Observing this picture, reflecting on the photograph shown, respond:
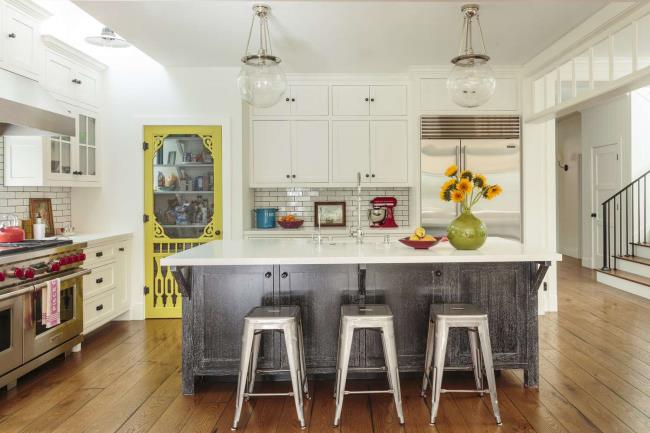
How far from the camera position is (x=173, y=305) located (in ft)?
17.0

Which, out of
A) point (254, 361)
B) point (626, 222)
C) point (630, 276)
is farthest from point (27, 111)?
point (626, 222)

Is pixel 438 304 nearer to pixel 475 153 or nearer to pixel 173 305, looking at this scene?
pixel 475 153

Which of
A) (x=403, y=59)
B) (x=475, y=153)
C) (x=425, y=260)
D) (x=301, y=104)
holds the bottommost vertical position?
(x=425, y=260)

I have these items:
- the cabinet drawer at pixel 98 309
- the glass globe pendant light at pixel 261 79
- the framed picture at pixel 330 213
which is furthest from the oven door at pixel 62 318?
the framed picture at pixel 330 213

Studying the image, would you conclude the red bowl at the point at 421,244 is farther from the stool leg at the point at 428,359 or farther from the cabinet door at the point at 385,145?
the cabinet door at the point at 385,145

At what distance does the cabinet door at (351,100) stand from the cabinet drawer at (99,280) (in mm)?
2933

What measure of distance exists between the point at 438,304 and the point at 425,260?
0.43 metres

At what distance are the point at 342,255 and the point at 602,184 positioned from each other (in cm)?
736

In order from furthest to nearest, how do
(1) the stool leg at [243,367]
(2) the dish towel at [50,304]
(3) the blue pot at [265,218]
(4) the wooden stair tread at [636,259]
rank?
(4) the wooden stair tread at [636,259] < (3) the blue pot at [265,218] < (2) the dish towel at [50,304] < (1) the stool leg at [243,367]

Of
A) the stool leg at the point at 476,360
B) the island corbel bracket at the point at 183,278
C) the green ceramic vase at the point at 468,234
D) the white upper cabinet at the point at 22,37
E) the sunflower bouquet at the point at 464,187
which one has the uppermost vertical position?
the white upper cabinet at the point at 22,37

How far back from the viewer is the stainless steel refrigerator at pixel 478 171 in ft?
17.2

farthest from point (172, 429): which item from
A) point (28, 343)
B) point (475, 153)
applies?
point (475, 153)

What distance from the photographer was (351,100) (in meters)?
5.45

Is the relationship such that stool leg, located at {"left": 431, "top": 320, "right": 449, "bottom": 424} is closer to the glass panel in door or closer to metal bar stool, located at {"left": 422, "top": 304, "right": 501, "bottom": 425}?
metal bar stool, located at {"left": 422, "top": 304, "right": 501, "bottom": 425}
